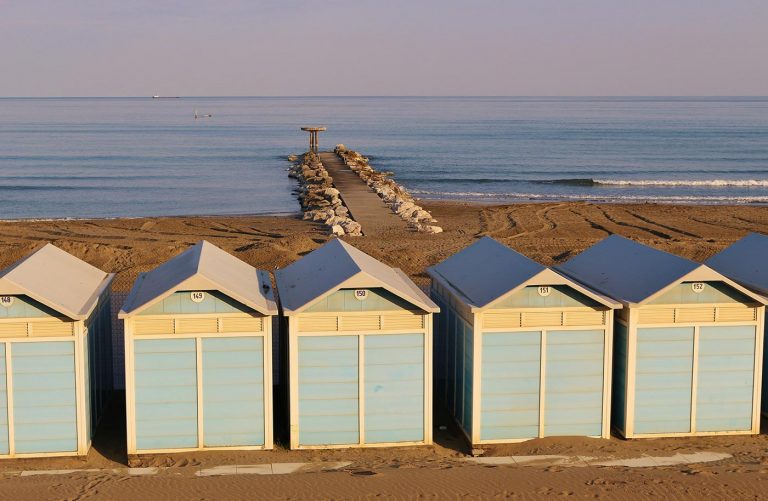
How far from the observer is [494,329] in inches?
497

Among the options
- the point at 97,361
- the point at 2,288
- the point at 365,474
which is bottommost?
the point at 365,474

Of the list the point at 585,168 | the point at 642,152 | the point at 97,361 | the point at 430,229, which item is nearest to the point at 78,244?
the point at 430,229

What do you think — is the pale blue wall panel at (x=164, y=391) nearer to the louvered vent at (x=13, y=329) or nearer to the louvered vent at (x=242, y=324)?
the louvered vent at (x=242, y=324)

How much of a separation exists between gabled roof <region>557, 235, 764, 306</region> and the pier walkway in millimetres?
15746

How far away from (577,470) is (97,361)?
6.76 m

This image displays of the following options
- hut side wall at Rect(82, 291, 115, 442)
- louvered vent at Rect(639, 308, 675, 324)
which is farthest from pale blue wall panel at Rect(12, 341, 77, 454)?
louvered vent at Rect(639, 308, 675, 324)

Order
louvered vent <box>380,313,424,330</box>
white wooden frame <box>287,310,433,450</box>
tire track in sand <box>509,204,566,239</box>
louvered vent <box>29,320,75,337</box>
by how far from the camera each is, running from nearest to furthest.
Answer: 1. louvered vent <box>29,320,75,337</box>
2. white wooden frame <box>287,310,433,450</box>
3. louvered vent <box>380,313,424,330</box>
4. tire track in sand <box>509,204,566,239</box>

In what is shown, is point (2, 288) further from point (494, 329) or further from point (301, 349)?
point (494, 329)

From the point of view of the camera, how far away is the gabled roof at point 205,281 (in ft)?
39.7

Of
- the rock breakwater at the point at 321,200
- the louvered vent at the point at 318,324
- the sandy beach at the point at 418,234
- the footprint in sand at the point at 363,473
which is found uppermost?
Result: the rock breakwater at the point at 321,200

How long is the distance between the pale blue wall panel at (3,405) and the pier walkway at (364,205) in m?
19.1

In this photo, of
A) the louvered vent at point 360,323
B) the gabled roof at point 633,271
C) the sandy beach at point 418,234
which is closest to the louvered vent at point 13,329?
the louvered vent at point 360,323

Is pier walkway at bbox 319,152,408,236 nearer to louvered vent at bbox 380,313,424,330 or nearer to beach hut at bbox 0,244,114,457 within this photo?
louvered vent at bbox 380,313,424,330

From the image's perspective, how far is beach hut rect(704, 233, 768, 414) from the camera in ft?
46.8
